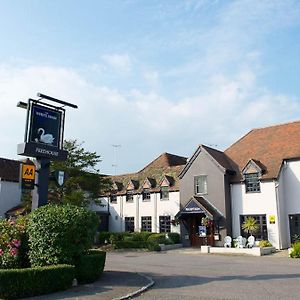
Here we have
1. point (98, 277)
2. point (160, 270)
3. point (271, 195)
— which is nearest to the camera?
point (98, 277)

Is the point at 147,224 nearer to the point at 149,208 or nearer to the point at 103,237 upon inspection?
the point at 149,208

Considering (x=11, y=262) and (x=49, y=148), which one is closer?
(x=11, y=262)

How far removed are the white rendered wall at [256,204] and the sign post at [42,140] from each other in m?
18.6

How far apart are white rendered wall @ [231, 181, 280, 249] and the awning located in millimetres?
1480

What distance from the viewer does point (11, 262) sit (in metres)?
13.8

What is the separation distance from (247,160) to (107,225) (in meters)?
17.1

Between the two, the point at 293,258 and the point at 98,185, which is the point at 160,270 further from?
the point at 98,185

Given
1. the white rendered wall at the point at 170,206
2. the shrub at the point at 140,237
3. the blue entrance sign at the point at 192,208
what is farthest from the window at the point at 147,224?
the blue entrance sign at the point at 192,208

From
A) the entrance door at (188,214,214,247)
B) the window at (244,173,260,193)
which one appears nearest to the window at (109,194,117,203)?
the entrance door at (188,214,214,247)

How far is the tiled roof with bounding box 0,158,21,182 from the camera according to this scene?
42781mm

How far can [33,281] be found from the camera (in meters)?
11.8

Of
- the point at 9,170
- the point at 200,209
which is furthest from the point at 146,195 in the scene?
the point at 9,170

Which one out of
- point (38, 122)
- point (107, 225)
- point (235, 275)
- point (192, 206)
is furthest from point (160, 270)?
point (107, 225)

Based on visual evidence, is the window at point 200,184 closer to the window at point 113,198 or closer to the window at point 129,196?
the window at point 129,196
